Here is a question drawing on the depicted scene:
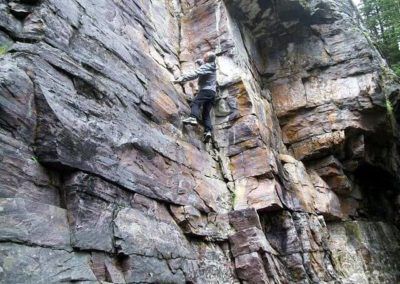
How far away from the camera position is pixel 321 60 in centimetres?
1362

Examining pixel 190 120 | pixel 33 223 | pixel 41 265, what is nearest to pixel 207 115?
pixel 190 120

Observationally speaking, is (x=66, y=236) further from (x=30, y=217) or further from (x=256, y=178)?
(x=256, y=178)


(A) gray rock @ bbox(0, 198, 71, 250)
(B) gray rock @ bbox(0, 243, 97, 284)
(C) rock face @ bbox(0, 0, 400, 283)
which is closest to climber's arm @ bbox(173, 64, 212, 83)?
(C) rock face @ bbox(0, 0, 400, 283)

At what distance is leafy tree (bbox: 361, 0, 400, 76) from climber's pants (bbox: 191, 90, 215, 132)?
458 inches

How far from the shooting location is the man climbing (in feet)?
32.6

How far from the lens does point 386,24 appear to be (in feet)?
65.0

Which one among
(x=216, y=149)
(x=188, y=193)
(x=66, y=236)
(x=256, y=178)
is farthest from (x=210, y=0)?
(x=66, y=236)

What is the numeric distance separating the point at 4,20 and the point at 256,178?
6.53 metres

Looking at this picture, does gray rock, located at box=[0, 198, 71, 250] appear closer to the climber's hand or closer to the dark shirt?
the climber's hand

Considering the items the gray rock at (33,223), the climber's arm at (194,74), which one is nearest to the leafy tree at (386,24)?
the climber's arm at (194,74)

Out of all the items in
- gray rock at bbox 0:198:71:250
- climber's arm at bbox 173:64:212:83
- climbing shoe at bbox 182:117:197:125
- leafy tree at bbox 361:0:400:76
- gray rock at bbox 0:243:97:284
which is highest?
leafy tree at bbox 361:0:400:76

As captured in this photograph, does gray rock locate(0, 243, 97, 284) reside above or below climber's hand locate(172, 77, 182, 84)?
below

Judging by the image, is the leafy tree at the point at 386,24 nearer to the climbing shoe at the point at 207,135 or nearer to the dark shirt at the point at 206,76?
the dark shirt at the point at 206,76

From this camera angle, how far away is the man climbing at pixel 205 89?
9.95 meters
